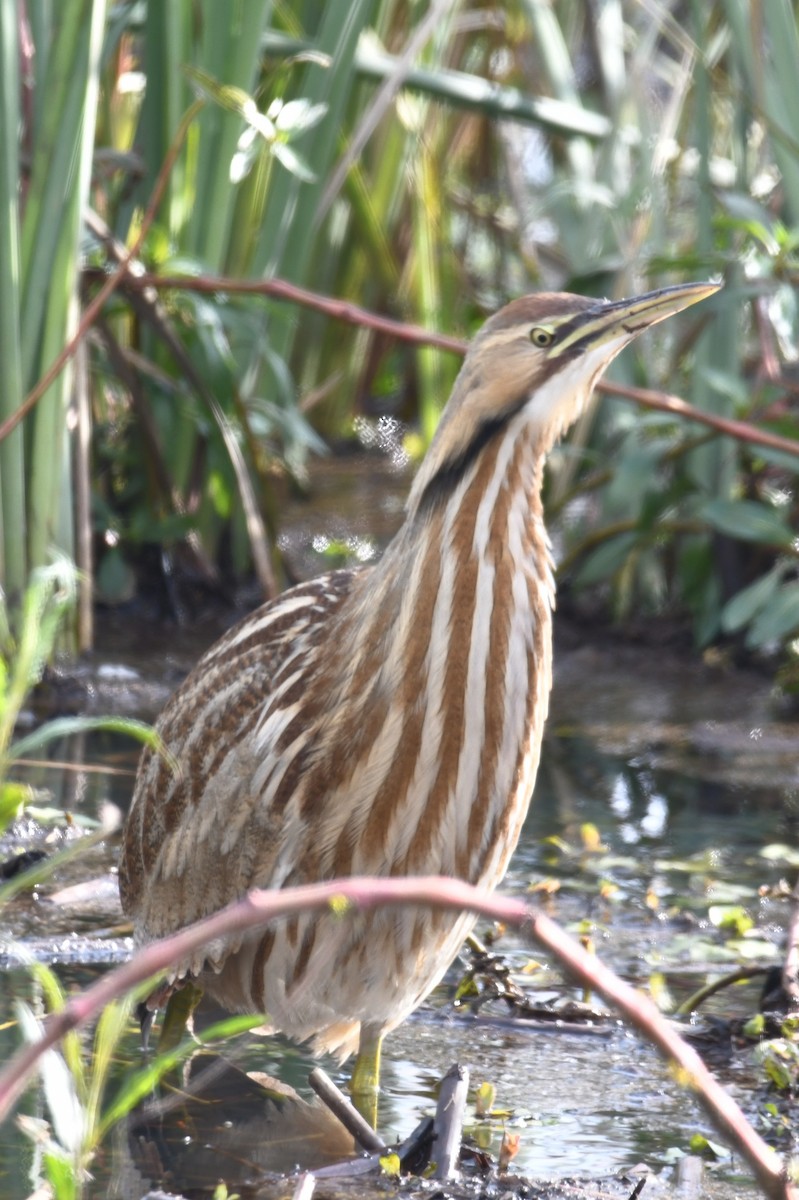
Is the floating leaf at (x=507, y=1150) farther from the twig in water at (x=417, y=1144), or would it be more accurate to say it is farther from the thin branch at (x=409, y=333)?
the thin branch at (x=409, y=333)

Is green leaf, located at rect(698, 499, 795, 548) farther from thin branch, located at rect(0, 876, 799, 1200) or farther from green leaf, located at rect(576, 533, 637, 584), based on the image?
thin branch, located at rect(0, 876, 799, 1200)

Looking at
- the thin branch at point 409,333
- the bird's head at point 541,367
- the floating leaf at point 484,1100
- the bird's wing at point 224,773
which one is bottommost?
the floating leaf at point 484,1100

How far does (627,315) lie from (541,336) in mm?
103

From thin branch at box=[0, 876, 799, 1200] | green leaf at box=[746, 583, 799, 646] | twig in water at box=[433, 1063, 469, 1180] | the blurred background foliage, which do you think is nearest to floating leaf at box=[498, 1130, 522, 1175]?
twig in water at box=[433, 1063, 469, 1180]

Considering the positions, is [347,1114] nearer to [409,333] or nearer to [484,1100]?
[484,1100]

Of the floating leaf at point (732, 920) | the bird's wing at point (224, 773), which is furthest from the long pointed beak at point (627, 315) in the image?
the floating leaf at point (732, 920)

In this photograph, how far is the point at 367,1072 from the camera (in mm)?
2611

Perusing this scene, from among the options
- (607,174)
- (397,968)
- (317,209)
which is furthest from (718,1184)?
(607,174)

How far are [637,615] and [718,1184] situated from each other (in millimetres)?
2864

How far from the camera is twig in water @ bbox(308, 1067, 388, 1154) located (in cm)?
235

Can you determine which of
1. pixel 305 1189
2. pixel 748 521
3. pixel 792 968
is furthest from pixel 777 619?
pixel 305 1189

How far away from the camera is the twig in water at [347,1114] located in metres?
2.35

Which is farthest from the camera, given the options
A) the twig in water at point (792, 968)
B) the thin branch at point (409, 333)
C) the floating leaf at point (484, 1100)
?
the thin branch at point (409, 333)

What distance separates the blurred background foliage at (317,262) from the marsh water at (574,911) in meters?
0.19
